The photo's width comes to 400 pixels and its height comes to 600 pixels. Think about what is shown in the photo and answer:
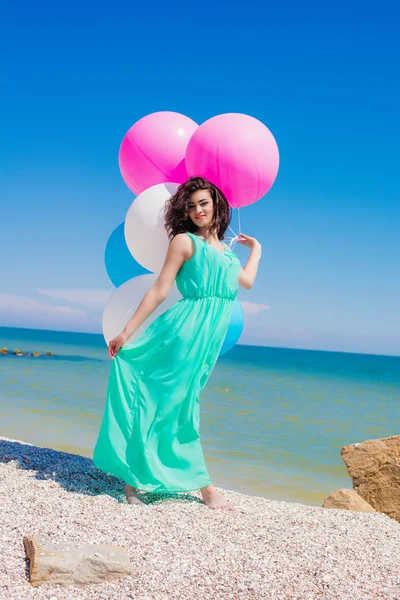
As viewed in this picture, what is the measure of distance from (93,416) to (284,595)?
8.43 meters

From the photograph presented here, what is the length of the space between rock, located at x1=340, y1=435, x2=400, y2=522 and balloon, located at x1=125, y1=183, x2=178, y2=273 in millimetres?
2531

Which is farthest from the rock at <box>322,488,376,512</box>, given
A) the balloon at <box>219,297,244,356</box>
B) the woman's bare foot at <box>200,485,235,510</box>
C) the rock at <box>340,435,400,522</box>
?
the balloon at <box>219,297,244,356</box>

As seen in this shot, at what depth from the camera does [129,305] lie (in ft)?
13.1

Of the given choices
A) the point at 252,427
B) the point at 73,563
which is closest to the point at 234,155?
the point at 73,563

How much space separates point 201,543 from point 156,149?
2797 millimetres

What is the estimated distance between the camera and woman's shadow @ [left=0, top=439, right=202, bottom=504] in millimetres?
3902

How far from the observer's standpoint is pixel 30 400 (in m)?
12.2

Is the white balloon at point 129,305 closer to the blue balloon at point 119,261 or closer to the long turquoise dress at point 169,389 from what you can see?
the long turquoise dress at point 169,389

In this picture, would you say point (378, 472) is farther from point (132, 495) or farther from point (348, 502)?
point (132, 495)

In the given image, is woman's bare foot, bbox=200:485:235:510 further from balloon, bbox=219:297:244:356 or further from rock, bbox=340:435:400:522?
rock, bbox=340:435:400:522

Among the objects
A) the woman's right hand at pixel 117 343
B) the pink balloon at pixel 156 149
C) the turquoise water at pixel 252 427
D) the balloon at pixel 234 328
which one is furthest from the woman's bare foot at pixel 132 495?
the turquoise water at pixel 252 427

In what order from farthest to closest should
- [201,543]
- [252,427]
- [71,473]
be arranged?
1. [252,427]
2. [71,473]
3. [201,543]

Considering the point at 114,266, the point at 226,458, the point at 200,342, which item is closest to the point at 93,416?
the point at 226,458

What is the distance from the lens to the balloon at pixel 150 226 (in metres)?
3.98
